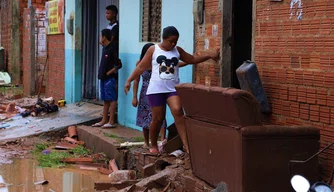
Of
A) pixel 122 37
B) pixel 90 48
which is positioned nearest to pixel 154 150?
pixel 122 37

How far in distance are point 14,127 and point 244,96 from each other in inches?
316

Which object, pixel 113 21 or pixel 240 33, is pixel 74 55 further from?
pixel 240 33

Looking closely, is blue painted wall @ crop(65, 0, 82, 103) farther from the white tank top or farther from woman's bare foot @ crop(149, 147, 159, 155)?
the white tank top

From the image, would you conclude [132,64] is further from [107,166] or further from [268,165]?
[268,165]

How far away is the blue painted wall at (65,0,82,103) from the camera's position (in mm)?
13367

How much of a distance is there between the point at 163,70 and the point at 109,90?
3417 mm

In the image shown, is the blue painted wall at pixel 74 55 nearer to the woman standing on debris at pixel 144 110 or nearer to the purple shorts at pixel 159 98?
the woman standing on debris at pixel 144 110

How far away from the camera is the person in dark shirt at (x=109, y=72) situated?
10.6 m

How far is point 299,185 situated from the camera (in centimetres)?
367

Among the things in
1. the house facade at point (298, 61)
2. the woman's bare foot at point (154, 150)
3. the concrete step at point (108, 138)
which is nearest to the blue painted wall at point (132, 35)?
the concrete step at point (108, 138)

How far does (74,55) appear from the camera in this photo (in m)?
13.4

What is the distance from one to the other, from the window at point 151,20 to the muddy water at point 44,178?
253 centimetres

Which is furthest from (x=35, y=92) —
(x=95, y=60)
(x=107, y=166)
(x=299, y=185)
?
(x=299, y=185)

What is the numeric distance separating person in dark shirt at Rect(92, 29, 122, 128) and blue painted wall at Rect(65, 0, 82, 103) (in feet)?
9.26
